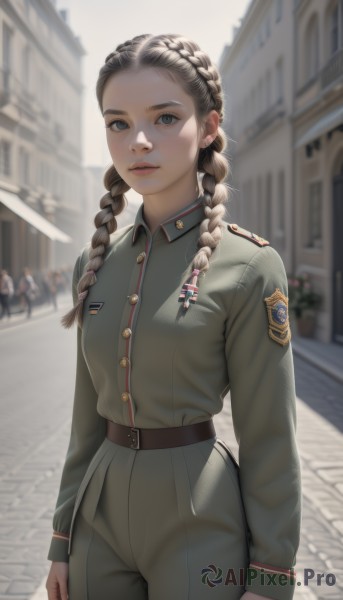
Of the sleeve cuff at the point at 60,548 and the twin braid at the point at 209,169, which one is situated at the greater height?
the twin braid at the point at 209,169

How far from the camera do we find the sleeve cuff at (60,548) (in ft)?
6.18

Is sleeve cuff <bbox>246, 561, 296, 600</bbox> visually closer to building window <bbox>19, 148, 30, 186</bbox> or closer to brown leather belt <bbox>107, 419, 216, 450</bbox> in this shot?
brown leather belt <bbox>107, 419, 216, 450</bbox>

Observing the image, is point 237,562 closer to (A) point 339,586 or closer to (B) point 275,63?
(A) point 339,586

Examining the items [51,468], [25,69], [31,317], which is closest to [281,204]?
[31,317]

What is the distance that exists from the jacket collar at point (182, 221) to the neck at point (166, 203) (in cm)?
2

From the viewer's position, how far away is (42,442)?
706cm

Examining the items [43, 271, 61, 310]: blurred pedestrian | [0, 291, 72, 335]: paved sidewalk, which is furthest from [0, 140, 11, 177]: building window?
[0, 291, 72, 335]: paved sidewalk

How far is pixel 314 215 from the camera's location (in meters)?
19.0

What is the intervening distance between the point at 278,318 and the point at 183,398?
0.94ft

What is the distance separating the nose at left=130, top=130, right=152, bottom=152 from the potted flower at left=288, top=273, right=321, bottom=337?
1528 cm

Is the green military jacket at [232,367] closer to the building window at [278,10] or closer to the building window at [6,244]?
the building window at [278,10]

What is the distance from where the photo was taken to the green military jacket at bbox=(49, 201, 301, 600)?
66.9 inches

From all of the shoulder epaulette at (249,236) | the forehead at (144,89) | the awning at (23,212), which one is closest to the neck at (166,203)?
the shoulder epaulette at (249,236)

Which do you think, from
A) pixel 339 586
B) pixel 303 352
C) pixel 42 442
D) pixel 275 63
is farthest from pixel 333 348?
pixel 275 63
